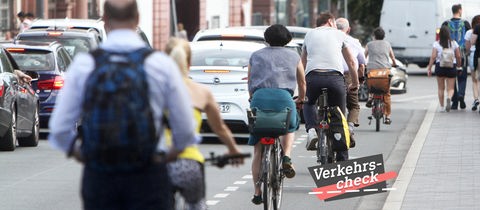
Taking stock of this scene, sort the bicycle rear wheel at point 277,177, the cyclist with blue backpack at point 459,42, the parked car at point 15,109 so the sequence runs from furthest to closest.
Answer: the cyclist with blue backpack at point 459,42, the parked car at point 15,109, the bicycle rear wheel at point 277,177

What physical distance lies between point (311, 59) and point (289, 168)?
245 cm

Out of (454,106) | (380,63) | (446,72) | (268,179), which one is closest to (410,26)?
(454,106)

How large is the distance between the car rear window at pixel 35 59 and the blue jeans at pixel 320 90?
23.7 feet

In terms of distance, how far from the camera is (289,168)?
12.1 metres

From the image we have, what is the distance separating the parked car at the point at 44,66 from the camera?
68.8 feet

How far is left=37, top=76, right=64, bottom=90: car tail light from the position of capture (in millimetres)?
20969

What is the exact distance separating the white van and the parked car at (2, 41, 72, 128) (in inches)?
1130

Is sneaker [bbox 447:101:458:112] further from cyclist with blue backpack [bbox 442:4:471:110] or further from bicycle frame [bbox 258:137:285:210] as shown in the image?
bicycle frame [bbox 258:137:285:210]

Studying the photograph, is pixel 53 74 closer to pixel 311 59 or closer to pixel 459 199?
pixel 311 59

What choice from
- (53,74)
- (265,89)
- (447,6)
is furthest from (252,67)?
(447,6)

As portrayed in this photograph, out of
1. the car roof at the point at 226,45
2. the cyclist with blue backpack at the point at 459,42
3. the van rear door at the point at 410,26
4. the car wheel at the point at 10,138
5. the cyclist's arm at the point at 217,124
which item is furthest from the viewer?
the van rear door at the point at 410,26

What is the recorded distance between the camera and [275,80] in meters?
12.0

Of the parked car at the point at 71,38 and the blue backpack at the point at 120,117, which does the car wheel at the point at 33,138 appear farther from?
the blue backpack at the point at 120,117

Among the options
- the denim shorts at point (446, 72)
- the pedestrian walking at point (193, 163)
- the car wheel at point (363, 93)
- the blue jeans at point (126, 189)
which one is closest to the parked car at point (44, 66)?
the denim shorts at point (446, 72)
